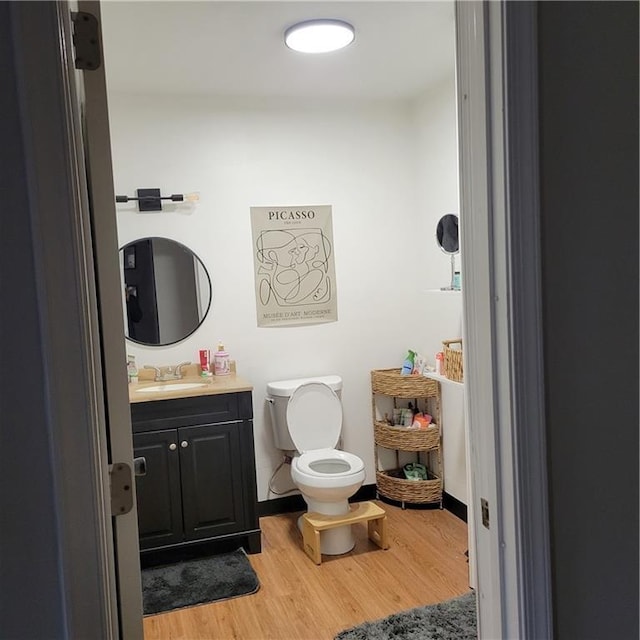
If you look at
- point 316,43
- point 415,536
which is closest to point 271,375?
point 415,536

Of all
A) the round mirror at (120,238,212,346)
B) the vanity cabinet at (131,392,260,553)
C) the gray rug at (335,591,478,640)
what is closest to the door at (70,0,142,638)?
the gray rug at (335,591,478,640)

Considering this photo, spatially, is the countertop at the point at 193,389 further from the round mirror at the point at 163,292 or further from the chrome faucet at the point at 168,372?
the round mirror at the point at 163,292

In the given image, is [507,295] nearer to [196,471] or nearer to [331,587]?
[331,587]

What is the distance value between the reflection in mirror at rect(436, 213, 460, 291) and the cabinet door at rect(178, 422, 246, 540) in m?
1.37

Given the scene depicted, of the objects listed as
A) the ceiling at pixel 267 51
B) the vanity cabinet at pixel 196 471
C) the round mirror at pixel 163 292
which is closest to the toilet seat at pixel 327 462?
the vanity cabinet at pixel 196 471

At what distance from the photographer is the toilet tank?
357cm

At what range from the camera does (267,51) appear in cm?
285

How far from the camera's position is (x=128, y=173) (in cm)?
345

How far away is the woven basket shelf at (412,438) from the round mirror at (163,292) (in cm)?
127

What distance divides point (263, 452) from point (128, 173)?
1.73 metres

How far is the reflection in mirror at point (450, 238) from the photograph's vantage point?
3.45 meters

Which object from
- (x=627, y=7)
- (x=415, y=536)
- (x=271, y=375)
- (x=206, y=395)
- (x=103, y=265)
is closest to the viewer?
(x=103, y=265)

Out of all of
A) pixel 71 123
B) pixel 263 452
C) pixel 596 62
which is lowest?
pixel 263 452

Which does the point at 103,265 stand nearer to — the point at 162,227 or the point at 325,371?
the point at 162,227
